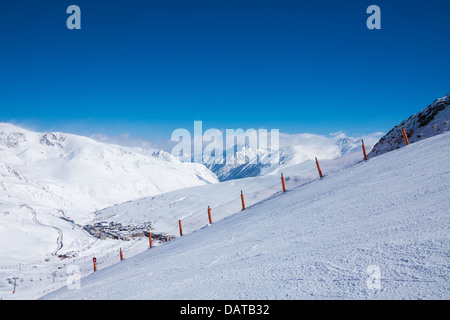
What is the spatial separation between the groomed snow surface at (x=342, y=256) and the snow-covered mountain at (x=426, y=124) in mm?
13616

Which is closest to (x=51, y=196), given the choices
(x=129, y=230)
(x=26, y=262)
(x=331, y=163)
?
(x=129, y=230)

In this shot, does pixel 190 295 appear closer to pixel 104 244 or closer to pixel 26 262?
pixel 26 262

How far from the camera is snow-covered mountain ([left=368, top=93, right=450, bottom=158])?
68.0ft

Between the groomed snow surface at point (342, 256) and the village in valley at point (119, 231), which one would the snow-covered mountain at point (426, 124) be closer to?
the groomed snow surface at point (342, 256)

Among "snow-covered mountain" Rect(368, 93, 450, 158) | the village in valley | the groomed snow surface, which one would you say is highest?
"snow-covered mountain" Rect(368, 93, 450, 158)

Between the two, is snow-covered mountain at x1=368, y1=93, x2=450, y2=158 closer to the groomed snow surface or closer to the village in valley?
the groomed snow surface

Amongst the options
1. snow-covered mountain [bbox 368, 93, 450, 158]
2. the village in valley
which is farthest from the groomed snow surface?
the village in valley

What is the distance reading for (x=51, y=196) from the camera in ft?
611

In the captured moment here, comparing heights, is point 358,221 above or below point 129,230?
above

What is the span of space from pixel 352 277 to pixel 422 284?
34.8 inches

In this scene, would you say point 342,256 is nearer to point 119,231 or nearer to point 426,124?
point 426,124

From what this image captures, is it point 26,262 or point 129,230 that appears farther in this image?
point 129,230

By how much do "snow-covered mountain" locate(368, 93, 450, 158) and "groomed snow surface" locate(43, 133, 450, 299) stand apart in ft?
44.7
